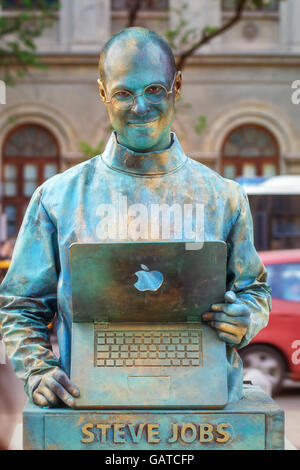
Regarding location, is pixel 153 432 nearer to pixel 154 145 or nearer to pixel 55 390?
pixel 55 390

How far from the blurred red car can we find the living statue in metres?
6.89

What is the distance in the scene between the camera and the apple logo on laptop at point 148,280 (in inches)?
88.4

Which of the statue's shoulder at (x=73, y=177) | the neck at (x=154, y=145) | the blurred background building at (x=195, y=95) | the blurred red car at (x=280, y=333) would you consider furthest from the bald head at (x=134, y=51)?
the blurred background building at (x=195, y=95)

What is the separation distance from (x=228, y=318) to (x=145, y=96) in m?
0.63

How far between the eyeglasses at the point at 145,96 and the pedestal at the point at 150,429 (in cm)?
81

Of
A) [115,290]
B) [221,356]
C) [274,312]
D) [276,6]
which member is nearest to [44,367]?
[115,290]

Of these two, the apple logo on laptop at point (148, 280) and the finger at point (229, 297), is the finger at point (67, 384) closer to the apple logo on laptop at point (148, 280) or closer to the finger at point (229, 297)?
the apple logo on laptop at point (148, 280)

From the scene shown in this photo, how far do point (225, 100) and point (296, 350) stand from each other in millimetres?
12952

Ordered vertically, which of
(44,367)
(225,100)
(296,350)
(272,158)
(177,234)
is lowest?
(296,350)

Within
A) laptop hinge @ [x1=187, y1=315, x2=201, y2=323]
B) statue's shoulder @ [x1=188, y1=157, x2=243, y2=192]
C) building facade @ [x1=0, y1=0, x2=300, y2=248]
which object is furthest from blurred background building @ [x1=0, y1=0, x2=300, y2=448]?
laptop hinge @ [x1=187, y1=315, x2=201, y2=323]

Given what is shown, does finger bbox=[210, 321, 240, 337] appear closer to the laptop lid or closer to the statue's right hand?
the laptop lid

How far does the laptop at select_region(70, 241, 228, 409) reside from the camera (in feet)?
7.35

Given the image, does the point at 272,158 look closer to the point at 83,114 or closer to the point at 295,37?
the point at 295,37

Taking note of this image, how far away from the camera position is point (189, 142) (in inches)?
839
